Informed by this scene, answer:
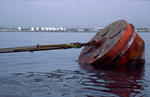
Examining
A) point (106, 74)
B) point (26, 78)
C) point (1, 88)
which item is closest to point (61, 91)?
point (1, 88)

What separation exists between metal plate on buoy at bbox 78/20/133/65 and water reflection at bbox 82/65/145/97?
24.5 inches

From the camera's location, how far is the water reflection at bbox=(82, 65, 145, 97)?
20.3 feet

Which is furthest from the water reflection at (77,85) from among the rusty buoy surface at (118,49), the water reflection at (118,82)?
the rusty buoy surface at (118,49)

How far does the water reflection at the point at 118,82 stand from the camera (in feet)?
20.3

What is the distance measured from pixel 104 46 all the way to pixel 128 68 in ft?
4.12

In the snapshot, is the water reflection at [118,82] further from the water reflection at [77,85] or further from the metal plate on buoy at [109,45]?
the metal plate on buoy at [109,45]

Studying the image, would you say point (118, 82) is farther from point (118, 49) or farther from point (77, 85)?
point (118, 49)

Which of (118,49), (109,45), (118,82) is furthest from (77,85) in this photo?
(109,45)

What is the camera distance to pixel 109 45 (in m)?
9.93

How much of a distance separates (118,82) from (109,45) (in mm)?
2852

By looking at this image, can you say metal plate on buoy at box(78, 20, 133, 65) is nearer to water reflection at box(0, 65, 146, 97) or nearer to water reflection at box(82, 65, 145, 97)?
water reflection at box(82, 65, 145, 97)

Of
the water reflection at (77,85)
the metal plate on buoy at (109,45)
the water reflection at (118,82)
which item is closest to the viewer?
the water reflection at (77,85)

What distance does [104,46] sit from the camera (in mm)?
10164

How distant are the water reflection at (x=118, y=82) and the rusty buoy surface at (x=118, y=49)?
580mm
